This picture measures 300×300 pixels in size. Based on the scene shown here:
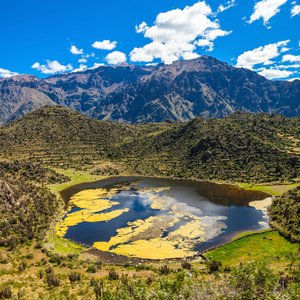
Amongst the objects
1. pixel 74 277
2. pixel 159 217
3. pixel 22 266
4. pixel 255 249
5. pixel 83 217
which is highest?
pixel 22 266

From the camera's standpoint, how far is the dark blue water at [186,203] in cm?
6762

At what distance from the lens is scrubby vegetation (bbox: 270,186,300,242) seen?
60.6m

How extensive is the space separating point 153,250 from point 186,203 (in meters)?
35.3

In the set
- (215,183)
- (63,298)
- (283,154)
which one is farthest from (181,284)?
(283,154)

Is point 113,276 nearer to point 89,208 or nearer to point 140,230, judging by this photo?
point 140,230

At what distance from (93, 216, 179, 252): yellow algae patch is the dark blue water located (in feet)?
5.31

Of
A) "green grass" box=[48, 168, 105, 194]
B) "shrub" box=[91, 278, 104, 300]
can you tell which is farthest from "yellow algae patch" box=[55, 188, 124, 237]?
"shrub" box=[91, 278, 104, 300]

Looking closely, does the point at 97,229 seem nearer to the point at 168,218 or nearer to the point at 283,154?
the point at 168,218

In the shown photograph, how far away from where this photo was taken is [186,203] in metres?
92.1

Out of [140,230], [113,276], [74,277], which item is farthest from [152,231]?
[74,277]

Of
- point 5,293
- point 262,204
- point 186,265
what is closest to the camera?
point 5,293

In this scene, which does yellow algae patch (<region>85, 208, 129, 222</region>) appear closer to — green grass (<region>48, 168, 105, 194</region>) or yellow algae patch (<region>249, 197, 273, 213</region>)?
green grass (<region>48, 168, 105, 194</region>)

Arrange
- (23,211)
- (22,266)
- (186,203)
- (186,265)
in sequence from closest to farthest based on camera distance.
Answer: (22,266) < (186,265) < (23,211) < (186,203)

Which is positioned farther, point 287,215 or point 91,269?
point 287,215
